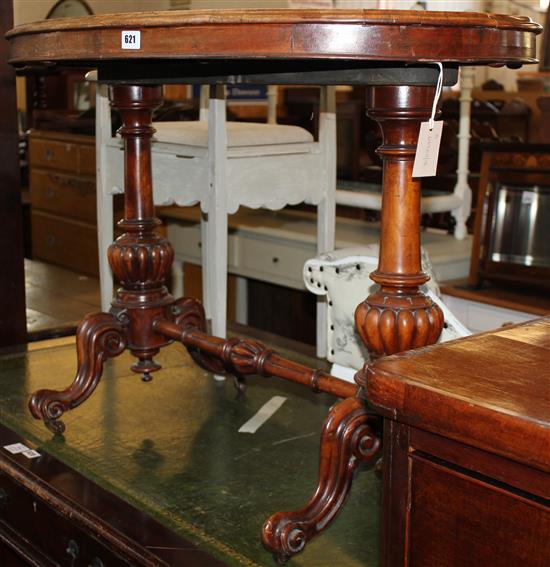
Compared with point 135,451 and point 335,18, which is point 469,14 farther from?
point 135,451

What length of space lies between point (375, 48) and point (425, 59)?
0.21 feet

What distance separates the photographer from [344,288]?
1935mm

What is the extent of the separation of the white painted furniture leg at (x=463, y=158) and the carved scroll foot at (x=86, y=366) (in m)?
1.77

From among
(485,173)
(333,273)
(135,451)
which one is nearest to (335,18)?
(333,273)

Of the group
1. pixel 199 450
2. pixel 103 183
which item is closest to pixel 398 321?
pixel 199 450

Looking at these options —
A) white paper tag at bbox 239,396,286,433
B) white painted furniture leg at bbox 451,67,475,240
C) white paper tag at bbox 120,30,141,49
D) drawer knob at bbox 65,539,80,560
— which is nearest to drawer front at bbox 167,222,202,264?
white painted furniture leg at bbox 451,67,475,240

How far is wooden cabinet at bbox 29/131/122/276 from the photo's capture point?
129 inches

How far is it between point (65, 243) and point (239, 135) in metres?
1.12

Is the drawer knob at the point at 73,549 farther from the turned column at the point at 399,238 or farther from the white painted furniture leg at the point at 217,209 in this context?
the white painted furniture leg at the point at 217,209

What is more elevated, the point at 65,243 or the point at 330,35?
the point at 330,35

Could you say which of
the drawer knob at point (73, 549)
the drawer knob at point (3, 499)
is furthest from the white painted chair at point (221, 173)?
the drawer knob at point (73, 549)

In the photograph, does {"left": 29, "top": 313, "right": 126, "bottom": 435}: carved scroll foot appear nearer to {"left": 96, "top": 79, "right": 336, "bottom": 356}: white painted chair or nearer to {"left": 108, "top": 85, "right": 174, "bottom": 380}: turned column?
{"left": 108, "top": 85, "right": 174, "bottom": 380}: turned column

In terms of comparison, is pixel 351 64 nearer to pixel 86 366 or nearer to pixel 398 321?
pixel 398 321

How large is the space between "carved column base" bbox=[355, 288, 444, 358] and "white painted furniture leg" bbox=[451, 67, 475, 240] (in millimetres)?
2085
